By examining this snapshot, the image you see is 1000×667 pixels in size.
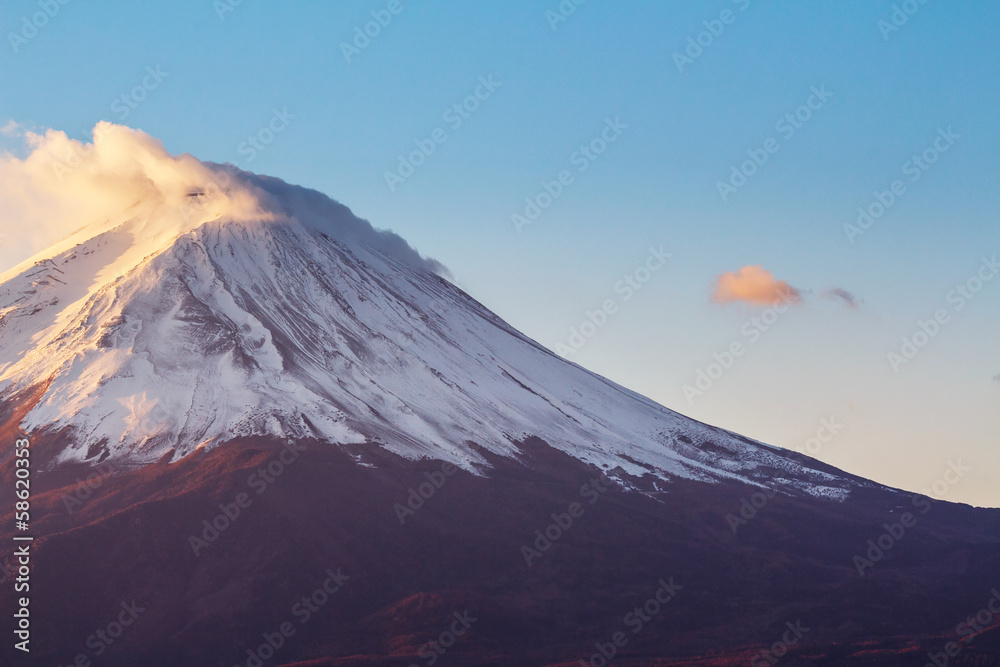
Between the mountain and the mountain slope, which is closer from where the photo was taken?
the mountain

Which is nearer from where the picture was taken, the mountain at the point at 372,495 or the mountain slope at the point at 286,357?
the mountain at the point at 372,495

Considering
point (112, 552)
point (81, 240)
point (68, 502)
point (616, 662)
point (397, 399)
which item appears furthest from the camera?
point (81, 240)

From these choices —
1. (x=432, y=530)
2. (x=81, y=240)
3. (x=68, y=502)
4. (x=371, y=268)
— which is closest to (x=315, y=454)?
(x=432, y=530)

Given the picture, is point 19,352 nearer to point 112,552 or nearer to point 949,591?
point 112,552

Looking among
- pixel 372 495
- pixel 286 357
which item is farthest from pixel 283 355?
pixel 372 495
